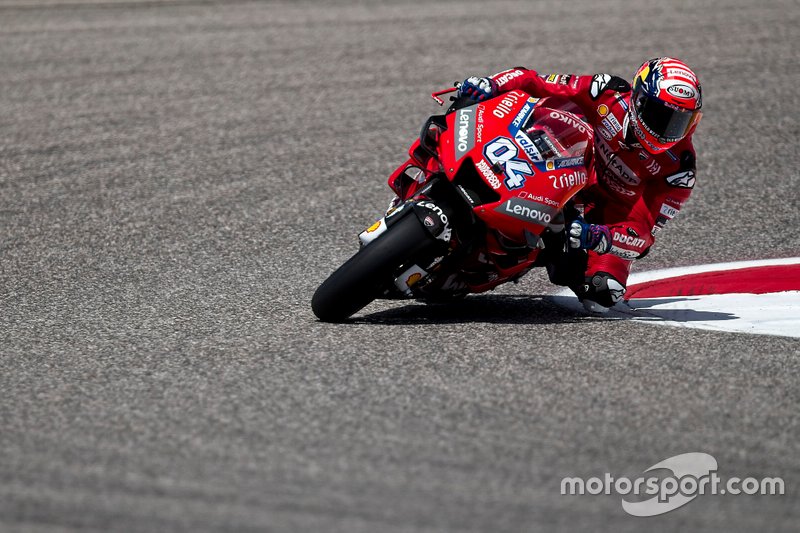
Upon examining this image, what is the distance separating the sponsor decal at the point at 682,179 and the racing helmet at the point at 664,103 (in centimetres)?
32

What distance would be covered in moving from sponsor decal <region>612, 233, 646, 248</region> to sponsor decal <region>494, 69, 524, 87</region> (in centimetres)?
107

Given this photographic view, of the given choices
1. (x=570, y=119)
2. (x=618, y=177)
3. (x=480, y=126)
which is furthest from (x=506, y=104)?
(x=618, y=177)

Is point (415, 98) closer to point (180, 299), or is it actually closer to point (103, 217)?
point (103, 217)

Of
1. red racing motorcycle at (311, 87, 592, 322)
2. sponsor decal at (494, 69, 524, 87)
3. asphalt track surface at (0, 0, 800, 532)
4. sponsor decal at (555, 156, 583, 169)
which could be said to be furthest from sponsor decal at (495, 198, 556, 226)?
sponsor decal at (494, 69, 524, 87)

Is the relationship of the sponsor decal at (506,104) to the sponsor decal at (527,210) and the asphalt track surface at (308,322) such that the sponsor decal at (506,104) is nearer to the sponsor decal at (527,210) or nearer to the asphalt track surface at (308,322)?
the sponsor decal at (527,210)

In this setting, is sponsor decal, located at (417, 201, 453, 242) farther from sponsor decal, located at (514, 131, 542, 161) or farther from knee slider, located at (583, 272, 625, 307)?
knee slider, located at (583, 272, 625, 307)

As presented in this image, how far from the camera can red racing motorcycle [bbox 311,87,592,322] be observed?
5.15 metres

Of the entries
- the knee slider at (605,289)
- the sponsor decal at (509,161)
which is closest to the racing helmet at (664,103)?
the knee slider at (605,289)

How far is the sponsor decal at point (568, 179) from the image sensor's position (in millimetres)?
5277

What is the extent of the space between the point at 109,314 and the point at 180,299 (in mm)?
451

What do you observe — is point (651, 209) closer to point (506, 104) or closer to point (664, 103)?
point (664, 103)

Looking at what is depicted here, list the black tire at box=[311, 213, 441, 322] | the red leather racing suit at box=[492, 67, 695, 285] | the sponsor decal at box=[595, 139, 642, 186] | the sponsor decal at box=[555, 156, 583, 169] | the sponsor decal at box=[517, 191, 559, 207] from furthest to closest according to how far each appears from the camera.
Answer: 1. the sponsor decal at box=[595, 139, 642, 186]
2. the red leather racing suit at box=[492, 67, 695, 285]
3. the sponsor decal at box=[555, 156, 583, 169]
4. the sponsor decal at box=[517, 191, 559, 207]
5. the black tire at box=[311, 213, 441, 322]

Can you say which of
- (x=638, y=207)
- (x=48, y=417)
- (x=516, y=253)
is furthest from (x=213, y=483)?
(x=638, y=207)

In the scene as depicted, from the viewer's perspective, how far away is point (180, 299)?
20.2 ft
